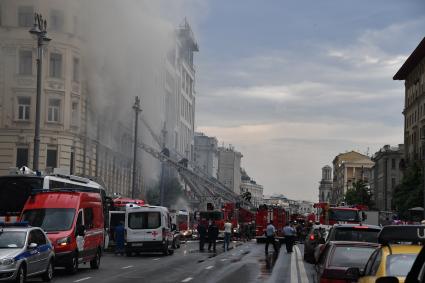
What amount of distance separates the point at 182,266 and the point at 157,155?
3865 cm

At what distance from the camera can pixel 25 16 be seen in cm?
5503

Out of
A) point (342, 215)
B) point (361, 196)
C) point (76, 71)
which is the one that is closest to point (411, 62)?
point (361, 196)

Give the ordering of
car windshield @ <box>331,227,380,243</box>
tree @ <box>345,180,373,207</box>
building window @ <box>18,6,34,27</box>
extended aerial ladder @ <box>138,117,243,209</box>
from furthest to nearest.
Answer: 1. tree @ <box>345,180,373,207</box>
2. extended aerial ladder @ <box>138,117,243,209</box>
3. building window @ <box>18,6,34,27</box>
4. car windshield @ <box>331,227,380,243</box>

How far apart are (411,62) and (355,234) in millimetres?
81328

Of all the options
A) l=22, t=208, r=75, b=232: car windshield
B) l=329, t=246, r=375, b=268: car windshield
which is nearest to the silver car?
l=22, t=208, r=75, b=232: car windshield

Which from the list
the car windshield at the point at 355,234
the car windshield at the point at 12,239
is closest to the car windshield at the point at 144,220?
the car windshield at the point at 12,239

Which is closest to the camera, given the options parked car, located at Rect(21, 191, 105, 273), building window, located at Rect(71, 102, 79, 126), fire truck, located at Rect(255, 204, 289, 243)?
parked car, located at Rect(21, 191, 105, 273)

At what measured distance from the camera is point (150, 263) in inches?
1193

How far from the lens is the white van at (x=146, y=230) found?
117 feet

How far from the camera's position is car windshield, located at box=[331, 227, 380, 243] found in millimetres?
19578

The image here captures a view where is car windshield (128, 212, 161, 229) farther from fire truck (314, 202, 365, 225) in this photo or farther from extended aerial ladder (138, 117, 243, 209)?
extended aerial ladder (138, 117, 243, 209)

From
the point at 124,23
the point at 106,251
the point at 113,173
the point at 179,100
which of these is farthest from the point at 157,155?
the point at 179,100

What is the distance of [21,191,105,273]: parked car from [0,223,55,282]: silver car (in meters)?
1.81

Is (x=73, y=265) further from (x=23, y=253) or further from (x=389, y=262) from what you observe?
(x=389, y=262)
